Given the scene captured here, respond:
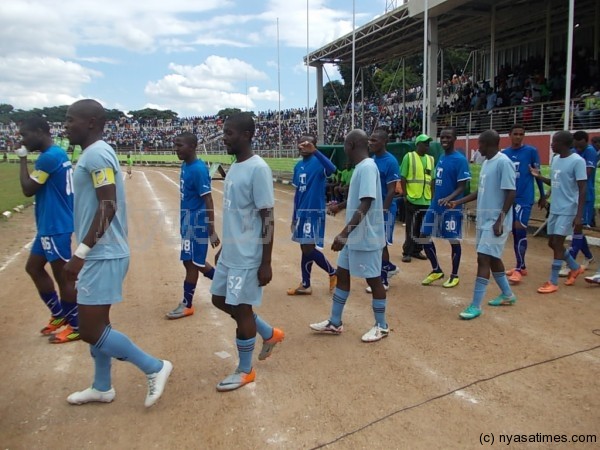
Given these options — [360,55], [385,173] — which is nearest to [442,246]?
[385,173]

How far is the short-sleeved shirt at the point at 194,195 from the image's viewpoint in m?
5.18

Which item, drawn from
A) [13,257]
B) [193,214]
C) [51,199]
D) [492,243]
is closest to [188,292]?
[193,214]

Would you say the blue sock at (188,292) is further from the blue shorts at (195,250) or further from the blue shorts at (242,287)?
the blue shorts at (242,287)

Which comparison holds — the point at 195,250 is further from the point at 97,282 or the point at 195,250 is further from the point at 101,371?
the point at 97,282

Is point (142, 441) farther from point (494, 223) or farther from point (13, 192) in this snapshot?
point (13, 192)

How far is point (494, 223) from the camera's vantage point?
16.6 ft

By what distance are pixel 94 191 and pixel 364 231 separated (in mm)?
2259

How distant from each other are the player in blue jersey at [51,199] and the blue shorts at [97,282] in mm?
1498

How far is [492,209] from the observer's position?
5.13 metres

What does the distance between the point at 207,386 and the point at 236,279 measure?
896 mm

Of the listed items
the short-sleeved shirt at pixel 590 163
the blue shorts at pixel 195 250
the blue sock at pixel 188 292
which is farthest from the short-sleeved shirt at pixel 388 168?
the short-sleeved shirt at pixel 590 163

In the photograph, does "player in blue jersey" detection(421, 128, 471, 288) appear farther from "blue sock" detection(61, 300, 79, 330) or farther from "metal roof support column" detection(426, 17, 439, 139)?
"metal roof support column" detection(426, 17, 439, 139)

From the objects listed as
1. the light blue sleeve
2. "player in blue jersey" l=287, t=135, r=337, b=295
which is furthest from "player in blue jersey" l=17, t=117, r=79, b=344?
"player in blue jersey" l=287, t=135, r=337, b=295

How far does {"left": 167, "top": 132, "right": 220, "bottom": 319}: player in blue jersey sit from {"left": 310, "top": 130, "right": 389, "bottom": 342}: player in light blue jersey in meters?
1.48
